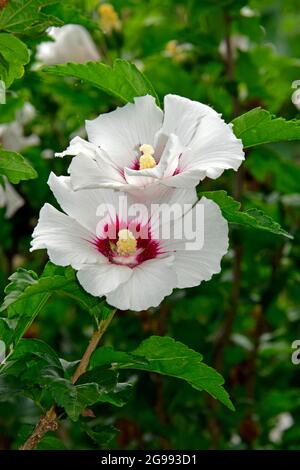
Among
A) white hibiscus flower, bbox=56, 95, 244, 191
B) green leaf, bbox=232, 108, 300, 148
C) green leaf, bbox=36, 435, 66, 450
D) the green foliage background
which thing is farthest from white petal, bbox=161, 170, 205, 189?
the green foliage background

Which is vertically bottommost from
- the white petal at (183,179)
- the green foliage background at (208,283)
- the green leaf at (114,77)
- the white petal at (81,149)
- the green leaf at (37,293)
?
the green foliage background at (208,283)

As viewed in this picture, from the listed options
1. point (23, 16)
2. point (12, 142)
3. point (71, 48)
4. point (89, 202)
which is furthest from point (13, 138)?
point (89, 202)

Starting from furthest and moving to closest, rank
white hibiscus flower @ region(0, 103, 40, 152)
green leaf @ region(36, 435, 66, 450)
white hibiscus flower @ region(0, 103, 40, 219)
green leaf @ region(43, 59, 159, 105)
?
1. white hibiscus flower @ region(0, 103, 40, 152)
2. white hibiscus flower @ region(0, 103, 40, 219)
3. green leaf @ region(36, 435, 66, 450)
4. green leaf @ region(43, 59, 159, 105)

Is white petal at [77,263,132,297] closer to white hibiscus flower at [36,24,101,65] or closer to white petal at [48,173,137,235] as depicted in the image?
white petal at [48,173,137,235]

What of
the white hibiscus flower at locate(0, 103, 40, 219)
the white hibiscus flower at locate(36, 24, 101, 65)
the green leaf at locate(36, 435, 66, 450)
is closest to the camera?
the green leaf at locate(36, 435, 66, 450)

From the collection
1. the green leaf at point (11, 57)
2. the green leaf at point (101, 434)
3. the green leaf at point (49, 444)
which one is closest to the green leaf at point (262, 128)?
the green leaf at point (11, 57)

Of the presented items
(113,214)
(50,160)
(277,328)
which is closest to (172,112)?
(113,214)

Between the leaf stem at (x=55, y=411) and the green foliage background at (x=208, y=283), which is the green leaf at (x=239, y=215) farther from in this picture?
the green foliage background at (x=208, y=283)
